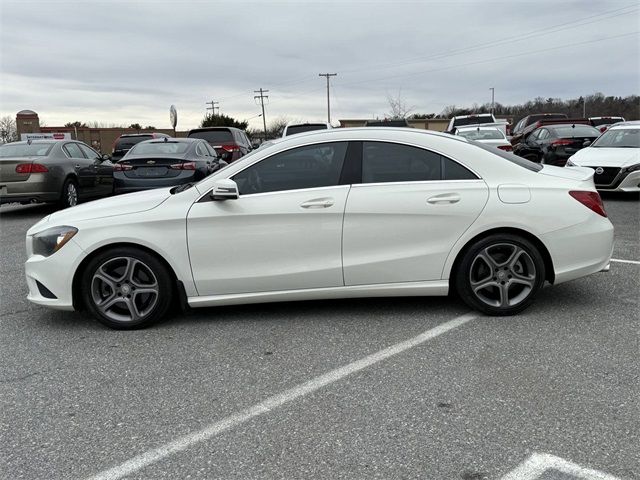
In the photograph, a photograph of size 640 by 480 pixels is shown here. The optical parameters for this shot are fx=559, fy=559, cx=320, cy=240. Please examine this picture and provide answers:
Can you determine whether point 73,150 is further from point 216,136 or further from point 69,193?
point 216,136

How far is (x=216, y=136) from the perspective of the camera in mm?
16344

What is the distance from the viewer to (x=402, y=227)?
4.41 meters

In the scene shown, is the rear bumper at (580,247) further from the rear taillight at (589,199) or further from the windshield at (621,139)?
the windshield at (621,139)

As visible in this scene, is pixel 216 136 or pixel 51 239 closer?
pixel 51 239

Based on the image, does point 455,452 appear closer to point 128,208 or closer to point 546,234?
point 546,234

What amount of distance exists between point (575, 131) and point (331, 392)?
1372cm

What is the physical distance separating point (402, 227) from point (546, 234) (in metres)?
1.13

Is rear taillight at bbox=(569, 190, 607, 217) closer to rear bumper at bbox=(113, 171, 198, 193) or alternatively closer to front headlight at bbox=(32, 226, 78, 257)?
front headlight at bbox=(32, 226, 78, 257)

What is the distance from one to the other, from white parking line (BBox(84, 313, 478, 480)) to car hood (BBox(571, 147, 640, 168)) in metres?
7.67

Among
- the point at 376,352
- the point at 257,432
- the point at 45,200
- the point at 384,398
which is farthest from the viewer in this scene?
the point at 45,200

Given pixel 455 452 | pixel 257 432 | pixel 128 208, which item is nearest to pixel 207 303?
pixel 128 208

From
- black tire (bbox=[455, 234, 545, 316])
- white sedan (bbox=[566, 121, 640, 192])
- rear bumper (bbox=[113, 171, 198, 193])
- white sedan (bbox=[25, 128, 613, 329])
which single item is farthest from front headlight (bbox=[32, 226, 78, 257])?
white sedan (bbox=[566, 121, 640, 192])

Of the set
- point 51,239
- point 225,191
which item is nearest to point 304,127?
point 225,191

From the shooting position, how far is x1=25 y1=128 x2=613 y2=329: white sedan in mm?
4344
